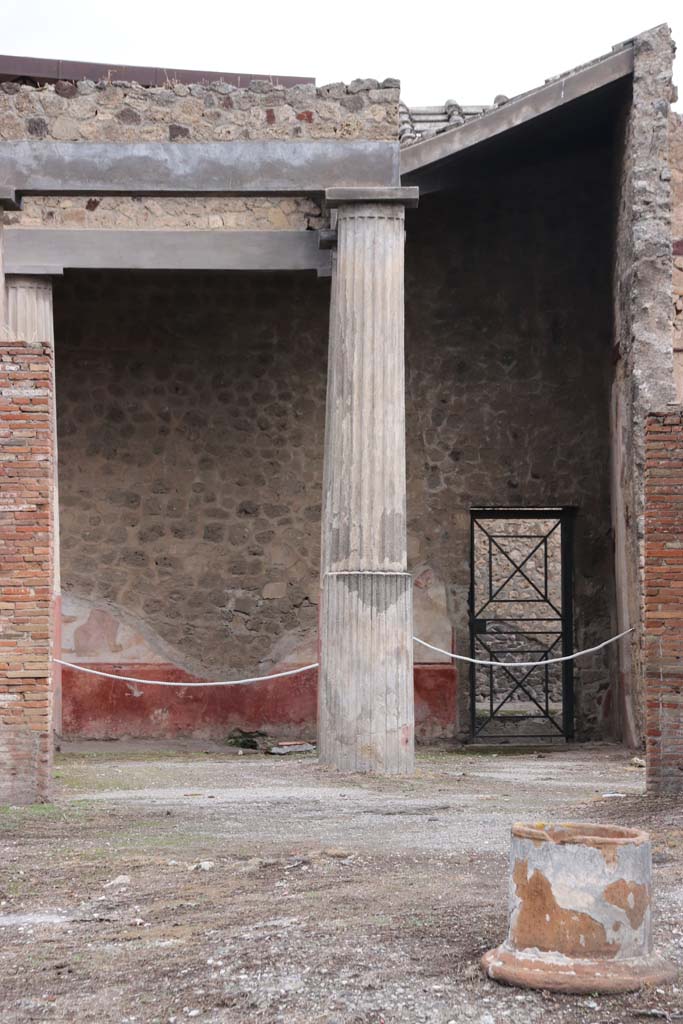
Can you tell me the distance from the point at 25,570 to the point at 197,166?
4108 millimetres

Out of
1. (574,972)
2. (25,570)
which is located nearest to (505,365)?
(25,570)

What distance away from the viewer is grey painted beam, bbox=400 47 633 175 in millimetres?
11430

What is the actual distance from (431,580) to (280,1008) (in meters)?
10.3

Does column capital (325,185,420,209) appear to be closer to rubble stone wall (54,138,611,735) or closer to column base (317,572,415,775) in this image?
column base (317,572,415,775)

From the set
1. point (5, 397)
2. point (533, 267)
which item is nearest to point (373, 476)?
point (5, 397)

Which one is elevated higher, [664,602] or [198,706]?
[664,602]

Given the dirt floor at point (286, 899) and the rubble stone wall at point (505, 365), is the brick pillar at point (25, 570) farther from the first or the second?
the rubble stone wall at point (505, 365)

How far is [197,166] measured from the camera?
37.0 ft

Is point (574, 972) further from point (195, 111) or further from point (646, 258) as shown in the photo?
point (195, 111)

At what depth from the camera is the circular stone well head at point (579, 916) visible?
444 centimetres

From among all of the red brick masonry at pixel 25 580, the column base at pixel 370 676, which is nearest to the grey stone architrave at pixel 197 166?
the column base at pixel 370 676

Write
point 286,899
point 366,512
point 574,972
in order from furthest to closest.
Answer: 1. point 366,512
2. point 286,899
3. point 574,972

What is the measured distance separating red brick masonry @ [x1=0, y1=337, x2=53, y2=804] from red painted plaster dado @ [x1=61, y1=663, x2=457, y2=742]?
17.9 feet

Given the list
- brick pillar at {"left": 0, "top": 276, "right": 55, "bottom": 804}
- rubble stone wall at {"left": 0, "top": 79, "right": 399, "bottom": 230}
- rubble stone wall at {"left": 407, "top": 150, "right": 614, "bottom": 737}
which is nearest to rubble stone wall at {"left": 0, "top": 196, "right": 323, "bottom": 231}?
rubble stone wall at {"left": 0, "top": 79, "right": 399, "bottom": 230}
